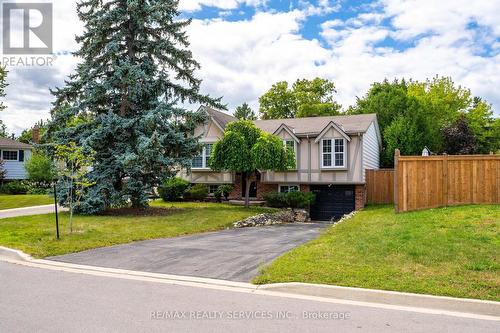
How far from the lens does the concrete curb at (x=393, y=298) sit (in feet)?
18.8

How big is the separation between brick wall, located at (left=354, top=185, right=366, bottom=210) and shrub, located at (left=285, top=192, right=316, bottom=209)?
2.48 metres

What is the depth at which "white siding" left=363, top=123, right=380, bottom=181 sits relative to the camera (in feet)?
77.1

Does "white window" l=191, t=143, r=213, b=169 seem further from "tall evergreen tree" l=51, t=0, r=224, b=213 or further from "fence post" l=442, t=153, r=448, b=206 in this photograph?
"fence post" l=442, t=153, r=448, b=206

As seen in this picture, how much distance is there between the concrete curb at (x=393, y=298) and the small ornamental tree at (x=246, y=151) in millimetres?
14444

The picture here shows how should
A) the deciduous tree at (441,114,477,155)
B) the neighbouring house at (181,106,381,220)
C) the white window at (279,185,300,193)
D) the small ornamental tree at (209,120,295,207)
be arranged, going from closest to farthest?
the small ornamental tree at (209,120,295,207) → the neighbouring house at (181,106,381,220) → the white window at (279,185,300,193) → the deciduous tree at (441,114,477,155)

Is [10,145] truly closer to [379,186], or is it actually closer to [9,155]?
[9,155]

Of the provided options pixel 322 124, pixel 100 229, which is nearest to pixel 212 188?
pixel 322 124

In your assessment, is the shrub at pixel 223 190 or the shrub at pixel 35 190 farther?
the shrub at pixel 35 190

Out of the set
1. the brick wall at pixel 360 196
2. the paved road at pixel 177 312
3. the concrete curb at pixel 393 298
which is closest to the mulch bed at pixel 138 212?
the brick wall at pixel 360 196

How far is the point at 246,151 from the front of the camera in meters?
21.2

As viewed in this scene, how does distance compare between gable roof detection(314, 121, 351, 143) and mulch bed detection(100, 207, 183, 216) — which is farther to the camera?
gable roof detection(314, 121, 351, 143)

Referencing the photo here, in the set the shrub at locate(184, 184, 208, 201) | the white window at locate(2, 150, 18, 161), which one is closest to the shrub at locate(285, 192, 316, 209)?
the shrub at locate(184, 184, 208, 201)

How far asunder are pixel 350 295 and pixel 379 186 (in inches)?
721

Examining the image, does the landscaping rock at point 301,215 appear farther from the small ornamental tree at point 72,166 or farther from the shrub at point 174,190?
the small ornamental tree at point 72,166
